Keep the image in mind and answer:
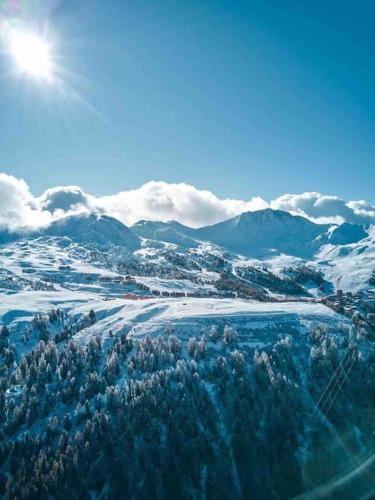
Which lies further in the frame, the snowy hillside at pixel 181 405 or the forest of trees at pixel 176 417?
the snowy hillside at pixel 181 405

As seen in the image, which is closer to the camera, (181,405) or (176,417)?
(176,417)

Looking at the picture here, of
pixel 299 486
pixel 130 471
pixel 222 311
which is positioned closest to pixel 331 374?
pixel 299 486

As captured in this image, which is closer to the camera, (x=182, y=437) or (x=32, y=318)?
(x=182, y=437)

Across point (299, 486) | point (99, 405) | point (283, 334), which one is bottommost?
point (299, 486)

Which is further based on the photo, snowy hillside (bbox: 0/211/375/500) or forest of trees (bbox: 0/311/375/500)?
snowy hillside (bbox: 0/211/375/500)

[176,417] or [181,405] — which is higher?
[181,405]

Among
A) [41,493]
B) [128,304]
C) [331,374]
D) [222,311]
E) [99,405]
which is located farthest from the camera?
[128,304]

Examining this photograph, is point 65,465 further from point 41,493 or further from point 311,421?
point 311,421

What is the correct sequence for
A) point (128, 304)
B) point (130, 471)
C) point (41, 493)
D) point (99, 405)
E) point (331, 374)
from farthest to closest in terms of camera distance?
point (128, 304)
point (331, 374)
point (99, 405)
point (130, 471)
point (41, 493)
